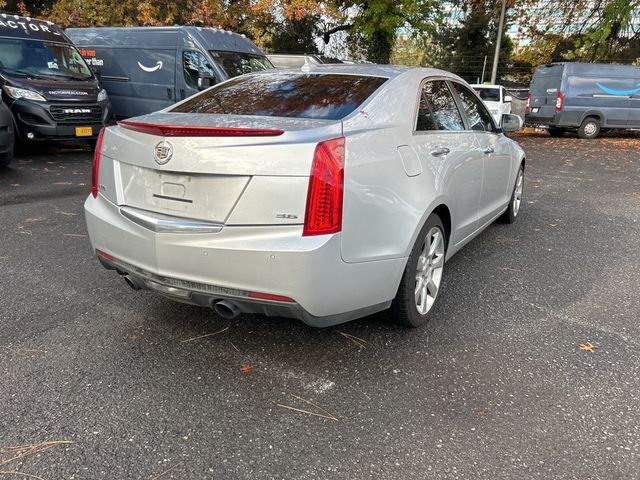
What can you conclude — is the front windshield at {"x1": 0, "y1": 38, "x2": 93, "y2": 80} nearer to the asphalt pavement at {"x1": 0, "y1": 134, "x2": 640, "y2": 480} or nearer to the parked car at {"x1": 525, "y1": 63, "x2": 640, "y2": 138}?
the asphalt pavement at {"x1": 0, "y1": 134, "x2": 640, "y2": 480}

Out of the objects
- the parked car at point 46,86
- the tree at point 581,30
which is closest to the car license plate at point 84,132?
the parked car at point 46,86

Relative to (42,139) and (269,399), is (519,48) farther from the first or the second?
(269,399)

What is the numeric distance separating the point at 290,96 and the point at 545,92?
15.2 meters

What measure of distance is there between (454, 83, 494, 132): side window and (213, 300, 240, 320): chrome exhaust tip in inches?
101

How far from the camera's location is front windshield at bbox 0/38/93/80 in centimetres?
894

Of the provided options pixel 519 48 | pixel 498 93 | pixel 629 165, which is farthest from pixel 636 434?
pixel 519 48

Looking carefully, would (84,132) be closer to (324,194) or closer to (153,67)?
(153,67)

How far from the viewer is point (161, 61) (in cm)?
1003

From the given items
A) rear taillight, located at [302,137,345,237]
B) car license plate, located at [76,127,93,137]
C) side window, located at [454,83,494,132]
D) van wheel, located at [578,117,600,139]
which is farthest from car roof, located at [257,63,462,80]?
van wheel, located at [578,117,600,139]

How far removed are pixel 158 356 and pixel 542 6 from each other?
27574 millimetres

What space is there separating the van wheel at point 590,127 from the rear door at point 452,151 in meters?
14.1

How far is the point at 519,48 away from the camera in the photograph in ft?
90.8

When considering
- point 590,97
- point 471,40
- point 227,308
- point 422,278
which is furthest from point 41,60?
point 471,40

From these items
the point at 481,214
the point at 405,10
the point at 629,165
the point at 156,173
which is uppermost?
the point at 405,10
